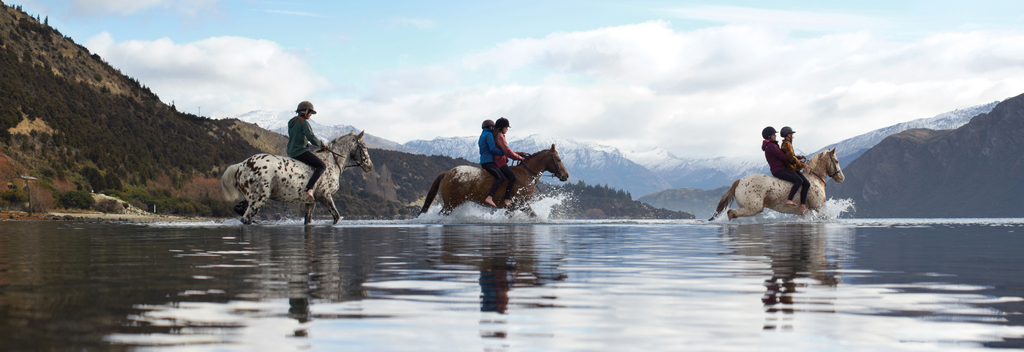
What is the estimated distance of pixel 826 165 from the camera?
1920 centimetres

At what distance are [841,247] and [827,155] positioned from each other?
39.5 feet

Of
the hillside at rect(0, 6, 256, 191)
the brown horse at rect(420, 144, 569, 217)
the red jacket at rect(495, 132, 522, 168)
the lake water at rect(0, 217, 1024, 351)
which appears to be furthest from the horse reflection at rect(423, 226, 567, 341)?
the hillside at rect(0, 6, 256, 191)

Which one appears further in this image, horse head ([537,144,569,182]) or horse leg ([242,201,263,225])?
horse head ([537,144,569,182])

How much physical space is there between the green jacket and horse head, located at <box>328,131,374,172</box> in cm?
97

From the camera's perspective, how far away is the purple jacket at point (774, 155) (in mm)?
17703

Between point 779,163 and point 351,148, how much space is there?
10.7m

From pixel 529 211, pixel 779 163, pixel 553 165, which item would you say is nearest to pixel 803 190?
pixel 779 163

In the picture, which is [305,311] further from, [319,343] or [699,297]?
[699,297]

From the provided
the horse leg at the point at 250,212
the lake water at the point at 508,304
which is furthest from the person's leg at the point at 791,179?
the horse leg at the point at 250,212

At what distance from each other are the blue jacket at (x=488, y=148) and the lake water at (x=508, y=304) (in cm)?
1092

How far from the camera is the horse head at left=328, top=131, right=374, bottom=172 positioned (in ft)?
54.0

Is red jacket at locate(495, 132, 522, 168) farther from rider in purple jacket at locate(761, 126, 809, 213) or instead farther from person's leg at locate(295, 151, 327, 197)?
rider in purple jacket at locate(761, 126, 809, 213)

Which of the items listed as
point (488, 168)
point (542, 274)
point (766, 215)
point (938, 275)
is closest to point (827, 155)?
point (766, 215)

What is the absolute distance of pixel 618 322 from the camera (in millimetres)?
2990
